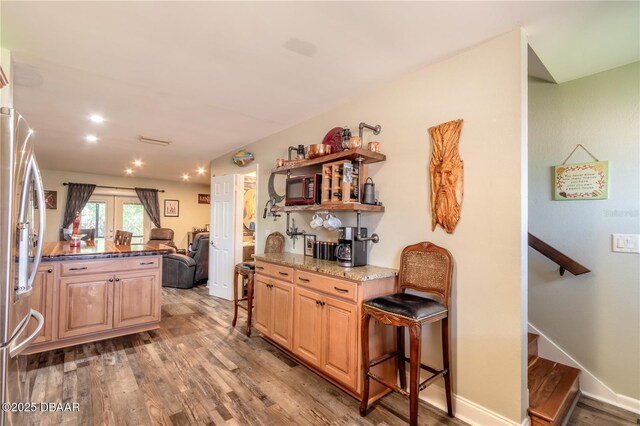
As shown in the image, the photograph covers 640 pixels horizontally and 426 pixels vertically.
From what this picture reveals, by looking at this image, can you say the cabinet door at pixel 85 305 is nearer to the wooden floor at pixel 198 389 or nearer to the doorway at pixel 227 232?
the wooden floor at pixel 198 389

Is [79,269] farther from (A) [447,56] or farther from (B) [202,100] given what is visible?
(A) [447,56]

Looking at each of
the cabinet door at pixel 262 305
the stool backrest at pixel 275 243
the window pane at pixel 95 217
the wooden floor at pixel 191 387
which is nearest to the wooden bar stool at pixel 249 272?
the stool backrest at pixel 275 243

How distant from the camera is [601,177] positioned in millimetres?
2176

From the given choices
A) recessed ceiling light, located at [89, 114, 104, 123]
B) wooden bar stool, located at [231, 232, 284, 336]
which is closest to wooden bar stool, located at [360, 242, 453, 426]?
wooden bar stool, located at [231, 232, 284, 336]

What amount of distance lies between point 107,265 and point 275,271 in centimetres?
180

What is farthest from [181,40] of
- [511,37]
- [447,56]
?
[511,37]

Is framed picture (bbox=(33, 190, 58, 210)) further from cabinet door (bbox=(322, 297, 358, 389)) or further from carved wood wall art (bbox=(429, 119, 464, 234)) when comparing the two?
carved wood wall art (bbox=(429, 119, 464, 234))

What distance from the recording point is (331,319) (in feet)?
7.30

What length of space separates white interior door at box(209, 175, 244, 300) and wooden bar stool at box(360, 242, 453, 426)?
311cm

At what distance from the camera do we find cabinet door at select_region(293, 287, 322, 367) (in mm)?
2342

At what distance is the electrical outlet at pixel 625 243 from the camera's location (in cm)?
203

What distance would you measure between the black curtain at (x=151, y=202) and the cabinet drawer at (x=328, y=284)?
7178 millimetres

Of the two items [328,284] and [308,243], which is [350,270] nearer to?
[328,284]

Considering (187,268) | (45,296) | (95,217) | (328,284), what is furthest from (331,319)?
(95,217)
